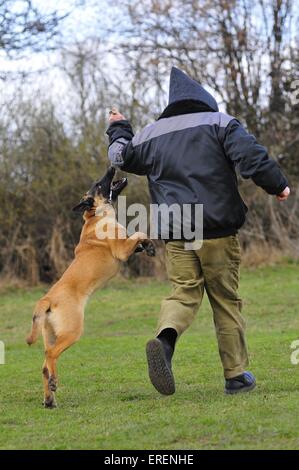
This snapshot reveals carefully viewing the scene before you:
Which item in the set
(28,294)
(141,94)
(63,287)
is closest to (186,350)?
(63,287)

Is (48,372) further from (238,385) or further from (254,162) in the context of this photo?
(254,162)

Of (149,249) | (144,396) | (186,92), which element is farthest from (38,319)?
(186,92)

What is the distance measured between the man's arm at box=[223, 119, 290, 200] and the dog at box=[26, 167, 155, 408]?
1794 mm

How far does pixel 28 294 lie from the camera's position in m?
17.8

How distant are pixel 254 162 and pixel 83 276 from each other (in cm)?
195

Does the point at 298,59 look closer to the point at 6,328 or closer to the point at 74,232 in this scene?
the point at 74,232

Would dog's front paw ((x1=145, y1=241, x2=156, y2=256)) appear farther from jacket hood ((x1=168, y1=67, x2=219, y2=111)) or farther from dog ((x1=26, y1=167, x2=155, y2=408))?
jacket hood ((x1=168, y1=67, x2=219, y2=111))

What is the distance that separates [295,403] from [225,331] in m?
0.90

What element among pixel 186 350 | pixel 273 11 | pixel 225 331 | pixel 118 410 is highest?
pixel 273 11

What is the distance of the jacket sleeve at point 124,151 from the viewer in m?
6.54

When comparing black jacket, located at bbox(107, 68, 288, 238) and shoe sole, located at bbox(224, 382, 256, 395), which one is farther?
shoe sole, located at bbox(224, 382, 256, 395)

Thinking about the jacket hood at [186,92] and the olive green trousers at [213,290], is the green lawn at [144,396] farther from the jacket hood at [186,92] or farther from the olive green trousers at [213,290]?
the jacket hood at [186,92]

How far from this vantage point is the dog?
6.73 m

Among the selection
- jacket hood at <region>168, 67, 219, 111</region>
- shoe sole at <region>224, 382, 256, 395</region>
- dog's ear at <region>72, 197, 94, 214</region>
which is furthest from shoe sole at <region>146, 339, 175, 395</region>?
dog's ear at <region>72, 197, 94, 214</region>
